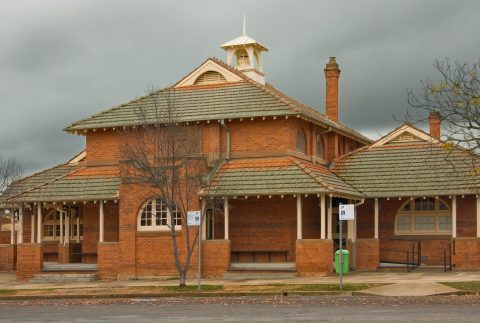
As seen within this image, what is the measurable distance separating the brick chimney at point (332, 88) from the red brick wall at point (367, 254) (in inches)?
386

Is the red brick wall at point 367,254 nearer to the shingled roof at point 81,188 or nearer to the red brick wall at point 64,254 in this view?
the shingled roof at point 81,188

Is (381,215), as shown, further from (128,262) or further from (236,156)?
(128,262)

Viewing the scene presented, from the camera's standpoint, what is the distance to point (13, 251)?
42281 millimetres

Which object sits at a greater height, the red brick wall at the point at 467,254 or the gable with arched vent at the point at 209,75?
the gable with arched vent at the point at 209,75

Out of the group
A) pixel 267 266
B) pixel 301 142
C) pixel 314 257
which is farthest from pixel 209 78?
pixel 314 257

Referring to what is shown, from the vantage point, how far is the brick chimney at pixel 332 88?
43062 millimetres

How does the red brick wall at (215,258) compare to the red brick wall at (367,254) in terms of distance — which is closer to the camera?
the red brick wall at (215,258)

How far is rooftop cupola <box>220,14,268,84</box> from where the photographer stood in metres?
41.2

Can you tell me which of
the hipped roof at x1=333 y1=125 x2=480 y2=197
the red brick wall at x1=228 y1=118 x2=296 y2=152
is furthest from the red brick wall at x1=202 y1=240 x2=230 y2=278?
the hipped roof at x1=333 y1=125 x2=480 y2=197

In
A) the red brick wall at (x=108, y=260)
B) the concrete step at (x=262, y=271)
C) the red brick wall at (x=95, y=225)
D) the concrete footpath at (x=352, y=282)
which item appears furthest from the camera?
the red brick wall at (x=95, y=225)

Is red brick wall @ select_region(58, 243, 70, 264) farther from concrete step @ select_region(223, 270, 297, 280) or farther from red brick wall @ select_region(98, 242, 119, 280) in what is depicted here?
concrete step @ select_region(223, 270, 297, 280)

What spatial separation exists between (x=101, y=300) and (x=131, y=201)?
876cm

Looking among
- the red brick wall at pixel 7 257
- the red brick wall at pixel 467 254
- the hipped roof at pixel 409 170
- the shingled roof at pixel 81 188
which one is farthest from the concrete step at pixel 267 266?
the red brick wall at pixel 7 257

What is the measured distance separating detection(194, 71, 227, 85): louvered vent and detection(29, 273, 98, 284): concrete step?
966 centimetres
